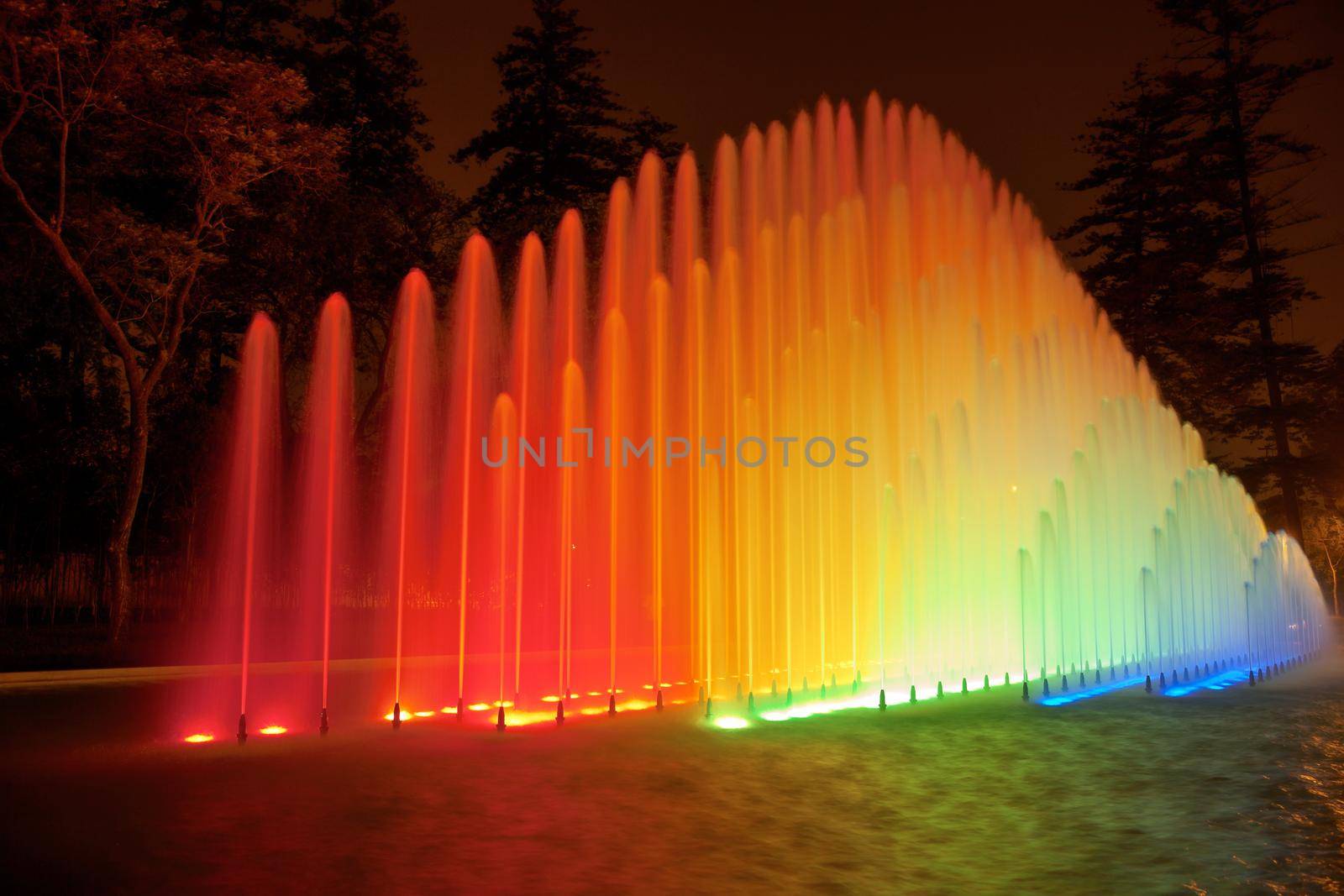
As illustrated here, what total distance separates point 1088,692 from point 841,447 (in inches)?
178

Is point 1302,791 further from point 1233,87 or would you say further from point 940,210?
point 1233,87

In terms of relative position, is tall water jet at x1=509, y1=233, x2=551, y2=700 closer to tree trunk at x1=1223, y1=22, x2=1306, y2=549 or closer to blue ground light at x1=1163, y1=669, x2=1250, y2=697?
blue ground light at x1=1163, y1=669, x2=1250, y2=697

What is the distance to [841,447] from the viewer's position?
15648 mm

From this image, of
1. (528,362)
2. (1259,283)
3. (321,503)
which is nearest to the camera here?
(528,362)


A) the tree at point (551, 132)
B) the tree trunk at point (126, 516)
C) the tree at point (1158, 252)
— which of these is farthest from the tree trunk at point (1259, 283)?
the tree trunk at point (126, 516)

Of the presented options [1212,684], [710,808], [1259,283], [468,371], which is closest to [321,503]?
[468,371]

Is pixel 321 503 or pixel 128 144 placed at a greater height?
pixel 128 144

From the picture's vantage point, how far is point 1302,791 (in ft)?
26.8

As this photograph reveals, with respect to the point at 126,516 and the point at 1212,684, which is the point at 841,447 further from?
the point at 126,516

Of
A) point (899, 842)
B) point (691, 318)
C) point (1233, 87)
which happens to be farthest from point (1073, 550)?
point (1233, 87)

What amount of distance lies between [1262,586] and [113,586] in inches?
838

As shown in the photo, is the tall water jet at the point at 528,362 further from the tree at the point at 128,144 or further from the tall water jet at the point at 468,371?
the tree at the point at 128,144

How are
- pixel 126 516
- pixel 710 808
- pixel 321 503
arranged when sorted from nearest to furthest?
pixel 710 808 → pixel 126 516 → pixel 321 503

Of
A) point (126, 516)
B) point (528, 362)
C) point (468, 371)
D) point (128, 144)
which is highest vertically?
point (128, 144)
